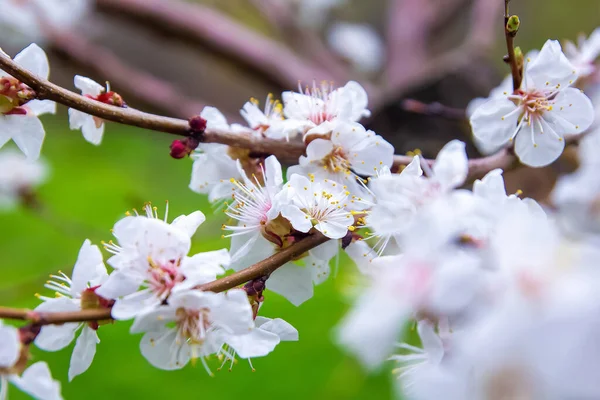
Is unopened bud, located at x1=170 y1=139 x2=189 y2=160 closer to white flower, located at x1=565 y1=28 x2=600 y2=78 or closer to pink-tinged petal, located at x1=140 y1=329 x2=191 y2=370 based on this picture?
pink-tinged petal, located at x1=140 y1=329 x2=191 y2=370

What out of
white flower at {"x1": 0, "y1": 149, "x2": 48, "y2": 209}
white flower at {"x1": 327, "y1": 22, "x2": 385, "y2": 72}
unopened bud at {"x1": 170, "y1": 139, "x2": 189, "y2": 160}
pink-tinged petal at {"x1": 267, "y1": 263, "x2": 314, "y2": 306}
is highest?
white flower at {"x1": 327, "y1": 22, "x2": 385, "y2": 72}

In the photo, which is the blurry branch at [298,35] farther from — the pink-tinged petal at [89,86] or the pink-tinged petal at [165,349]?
the pink-tinged petal at [165,349]

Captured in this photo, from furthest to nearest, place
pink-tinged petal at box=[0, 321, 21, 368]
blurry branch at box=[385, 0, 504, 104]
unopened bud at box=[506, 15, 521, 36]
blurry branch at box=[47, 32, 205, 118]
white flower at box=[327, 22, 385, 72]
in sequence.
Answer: white flower at box=[327, 22, 385, 72] < blurry branch at box=[47, 32, 205, 118] < blurry branch at box=[385, 0, 504, 104] < unopened bud at box=[506, 15, 521, 36] < pink-tinged petal at box=[0, 321, 21, 368]

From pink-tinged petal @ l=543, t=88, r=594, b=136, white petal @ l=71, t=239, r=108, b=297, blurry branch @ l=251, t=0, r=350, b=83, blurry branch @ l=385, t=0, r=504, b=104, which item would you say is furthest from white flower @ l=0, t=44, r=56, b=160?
blurry branch @ l=251, t=0, r=350, b=83

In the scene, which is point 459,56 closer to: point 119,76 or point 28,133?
point 119,76

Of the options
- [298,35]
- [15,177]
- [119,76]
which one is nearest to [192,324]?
[119,76]
